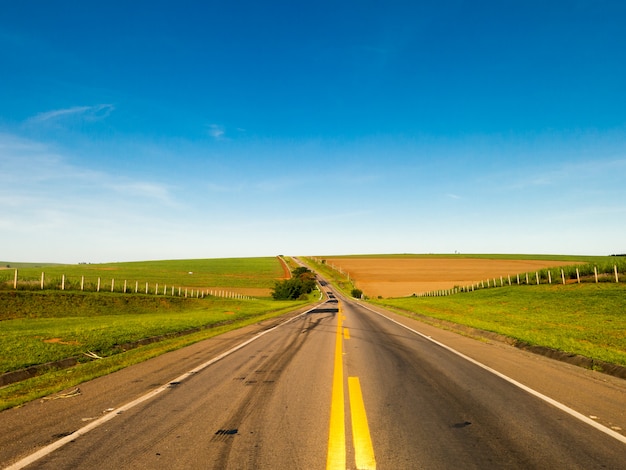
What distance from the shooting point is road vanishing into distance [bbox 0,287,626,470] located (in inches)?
149

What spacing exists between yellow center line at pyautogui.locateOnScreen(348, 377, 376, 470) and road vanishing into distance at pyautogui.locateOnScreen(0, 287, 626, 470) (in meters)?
0.02

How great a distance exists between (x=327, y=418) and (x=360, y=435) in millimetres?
713

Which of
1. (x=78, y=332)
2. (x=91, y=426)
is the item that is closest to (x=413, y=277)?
(x=78, y=332)

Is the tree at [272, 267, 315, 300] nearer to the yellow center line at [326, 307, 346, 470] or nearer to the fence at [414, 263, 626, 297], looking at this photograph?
the fence at [414, 263, 626, 297]

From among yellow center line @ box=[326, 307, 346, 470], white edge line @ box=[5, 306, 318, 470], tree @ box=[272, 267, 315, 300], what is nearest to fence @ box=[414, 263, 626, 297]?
yellow center line @ box=[326, 307, 346, 470]

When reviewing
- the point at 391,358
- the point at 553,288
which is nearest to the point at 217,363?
Result: the point at 391,358

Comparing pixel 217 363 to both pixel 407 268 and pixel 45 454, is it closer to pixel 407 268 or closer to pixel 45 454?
pixel 45 454

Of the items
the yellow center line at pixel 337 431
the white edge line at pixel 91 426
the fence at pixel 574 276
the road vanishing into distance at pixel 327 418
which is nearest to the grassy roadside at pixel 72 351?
the road vanishing into distance at pixel 327 418

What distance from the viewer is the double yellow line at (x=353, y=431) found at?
12.0 ft

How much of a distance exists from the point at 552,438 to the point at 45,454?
5.92 meters

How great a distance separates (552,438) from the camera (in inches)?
169

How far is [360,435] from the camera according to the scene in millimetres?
4316

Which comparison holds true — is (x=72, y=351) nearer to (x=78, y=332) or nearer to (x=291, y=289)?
(x=78, y=332)

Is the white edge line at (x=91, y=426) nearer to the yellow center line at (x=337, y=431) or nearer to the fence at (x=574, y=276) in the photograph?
the yellow center line at (x=337, y=431)
